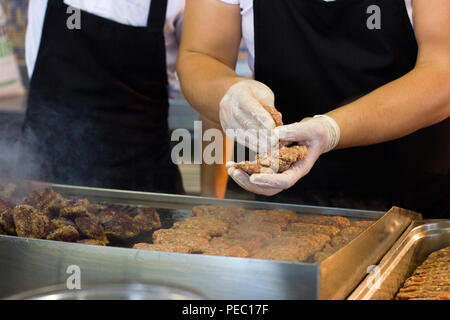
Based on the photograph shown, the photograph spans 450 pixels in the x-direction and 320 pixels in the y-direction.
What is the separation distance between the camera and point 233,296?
4.42ft

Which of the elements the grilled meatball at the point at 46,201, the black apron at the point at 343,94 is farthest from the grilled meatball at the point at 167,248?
the black apron at the point at 343,94

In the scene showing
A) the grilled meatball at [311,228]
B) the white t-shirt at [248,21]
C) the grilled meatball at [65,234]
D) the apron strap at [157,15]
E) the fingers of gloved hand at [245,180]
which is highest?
the apron strap at [157,15]

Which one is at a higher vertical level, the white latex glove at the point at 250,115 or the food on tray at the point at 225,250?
the white latex glove at the point at 250,115

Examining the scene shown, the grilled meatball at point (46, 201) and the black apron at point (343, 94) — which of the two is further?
the black apron at point (343, 94)

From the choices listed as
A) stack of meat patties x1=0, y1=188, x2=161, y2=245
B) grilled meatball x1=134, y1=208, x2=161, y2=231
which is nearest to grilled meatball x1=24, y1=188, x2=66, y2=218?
stack of meat patties x1=0, y1=188, x2=161, y2=245

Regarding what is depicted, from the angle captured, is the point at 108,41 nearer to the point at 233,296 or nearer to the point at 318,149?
the point at 318,149

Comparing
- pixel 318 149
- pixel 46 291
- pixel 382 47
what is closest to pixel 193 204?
pixel 318 149

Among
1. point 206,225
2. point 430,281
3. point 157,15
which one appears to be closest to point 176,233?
point 206,225

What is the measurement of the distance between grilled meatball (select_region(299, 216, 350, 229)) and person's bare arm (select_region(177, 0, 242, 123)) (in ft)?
1.84

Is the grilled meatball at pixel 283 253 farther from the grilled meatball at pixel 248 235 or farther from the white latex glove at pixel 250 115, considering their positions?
the white latex glove at pixel 250 115

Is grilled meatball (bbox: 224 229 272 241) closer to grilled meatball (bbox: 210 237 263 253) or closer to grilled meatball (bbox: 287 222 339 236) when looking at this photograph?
grilled meatball (bbox: 210 237 263 253)

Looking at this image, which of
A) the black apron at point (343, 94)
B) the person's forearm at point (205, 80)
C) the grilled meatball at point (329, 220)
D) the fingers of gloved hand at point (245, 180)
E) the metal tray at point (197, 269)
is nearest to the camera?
the metal tray at point (197, 269)

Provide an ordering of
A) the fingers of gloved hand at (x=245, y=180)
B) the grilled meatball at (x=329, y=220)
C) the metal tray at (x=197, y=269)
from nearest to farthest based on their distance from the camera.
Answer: the metal tray at (x=197, y=269)
the fingers of gloved hand at (x=245, y=180)
the grilled meatball at (x=329, y=220)

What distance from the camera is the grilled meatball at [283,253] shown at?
156 cm
